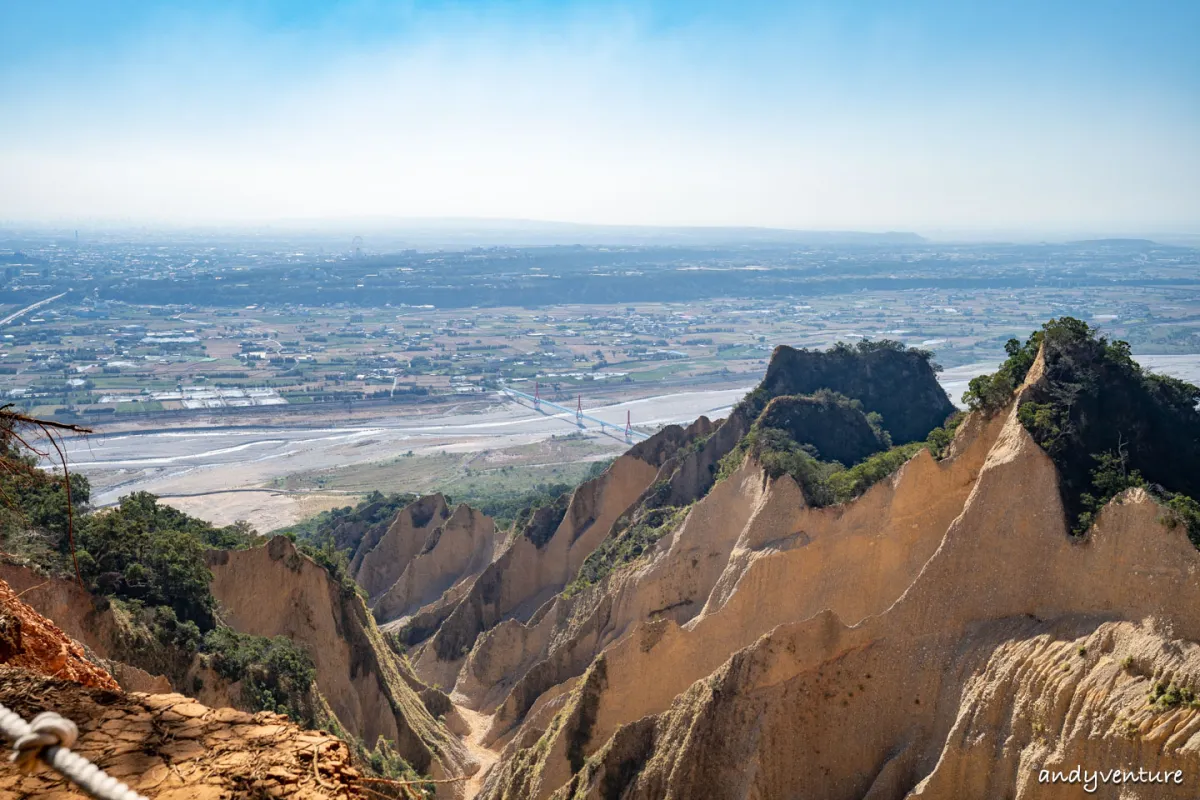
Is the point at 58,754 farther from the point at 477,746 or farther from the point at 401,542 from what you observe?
the point at 401,542

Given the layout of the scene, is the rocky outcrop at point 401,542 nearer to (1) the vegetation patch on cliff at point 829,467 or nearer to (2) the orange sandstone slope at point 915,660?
(1) the vegetation patch on cliff at point 829,467

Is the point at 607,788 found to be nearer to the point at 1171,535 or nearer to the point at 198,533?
the point at 1171,535

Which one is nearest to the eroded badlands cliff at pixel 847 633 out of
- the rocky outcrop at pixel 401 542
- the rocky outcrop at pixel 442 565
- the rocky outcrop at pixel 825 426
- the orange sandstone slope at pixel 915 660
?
the orange sandstone slope at pixel 915 660

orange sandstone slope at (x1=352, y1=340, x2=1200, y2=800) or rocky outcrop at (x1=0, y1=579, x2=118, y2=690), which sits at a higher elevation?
rocky outcrop at (x1=0, y1=579, x2=118, y2=690)

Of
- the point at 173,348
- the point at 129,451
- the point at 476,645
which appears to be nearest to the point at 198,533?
the point at 476,645

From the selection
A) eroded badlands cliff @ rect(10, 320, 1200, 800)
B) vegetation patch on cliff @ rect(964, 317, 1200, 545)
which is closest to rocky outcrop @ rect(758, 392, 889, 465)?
eroded badlands cliff @ rect(10, 320, 1200, 800)

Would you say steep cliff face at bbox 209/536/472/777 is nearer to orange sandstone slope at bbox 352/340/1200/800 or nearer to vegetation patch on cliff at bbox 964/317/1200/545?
orange sandstone slope at bbox 352/340/1200/800

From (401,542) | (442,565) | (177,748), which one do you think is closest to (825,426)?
(442,565)
